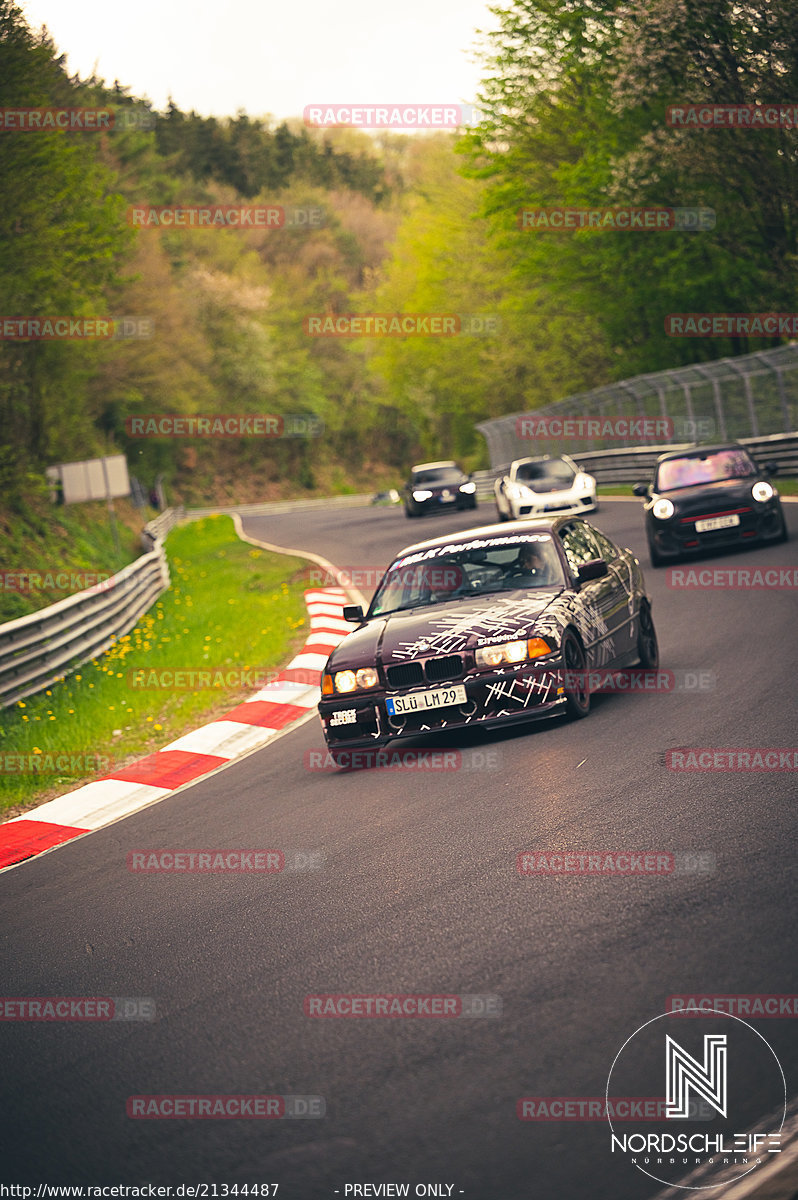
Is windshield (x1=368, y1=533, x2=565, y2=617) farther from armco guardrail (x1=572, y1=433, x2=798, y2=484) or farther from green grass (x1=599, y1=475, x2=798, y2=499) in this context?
armco guardrail (x1=572, y1=433, x2=798, y2=484)

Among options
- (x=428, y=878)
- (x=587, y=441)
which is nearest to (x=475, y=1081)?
(x=428, y=878)

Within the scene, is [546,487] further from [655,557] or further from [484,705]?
[484,705]

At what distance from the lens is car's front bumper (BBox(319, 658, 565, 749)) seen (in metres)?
8.32

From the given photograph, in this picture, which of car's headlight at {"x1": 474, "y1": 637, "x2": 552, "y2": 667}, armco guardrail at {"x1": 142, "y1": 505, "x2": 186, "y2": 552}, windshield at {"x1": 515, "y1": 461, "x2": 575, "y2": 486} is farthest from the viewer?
armco guardrail at {"x1": 142, "y1": 505, "x2": 186, "y2": 552}

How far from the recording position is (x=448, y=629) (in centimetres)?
859

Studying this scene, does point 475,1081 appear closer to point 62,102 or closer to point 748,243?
point 748,243

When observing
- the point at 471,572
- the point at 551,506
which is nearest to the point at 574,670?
the point at 471,572

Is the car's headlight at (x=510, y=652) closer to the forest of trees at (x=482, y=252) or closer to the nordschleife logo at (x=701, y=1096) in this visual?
the nordschleife logo at (x=701, y=1096)

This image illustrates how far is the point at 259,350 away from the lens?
287 ft

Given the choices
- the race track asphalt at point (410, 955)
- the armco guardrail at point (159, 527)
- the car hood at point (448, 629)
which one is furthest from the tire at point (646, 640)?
the armco guardrail at point (159, 527)

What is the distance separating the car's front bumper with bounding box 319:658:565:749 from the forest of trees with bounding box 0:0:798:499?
647 inches

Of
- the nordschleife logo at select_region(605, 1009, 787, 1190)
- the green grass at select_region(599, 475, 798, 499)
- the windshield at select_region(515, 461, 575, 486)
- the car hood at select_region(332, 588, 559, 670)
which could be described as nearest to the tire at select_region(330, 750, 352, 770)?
the car hood at select_region(332, 588, 559, 670)

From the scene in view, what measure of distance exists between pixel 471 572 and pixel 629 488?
26.7 meters

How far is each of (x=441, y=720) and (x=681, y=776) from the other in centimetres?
199
